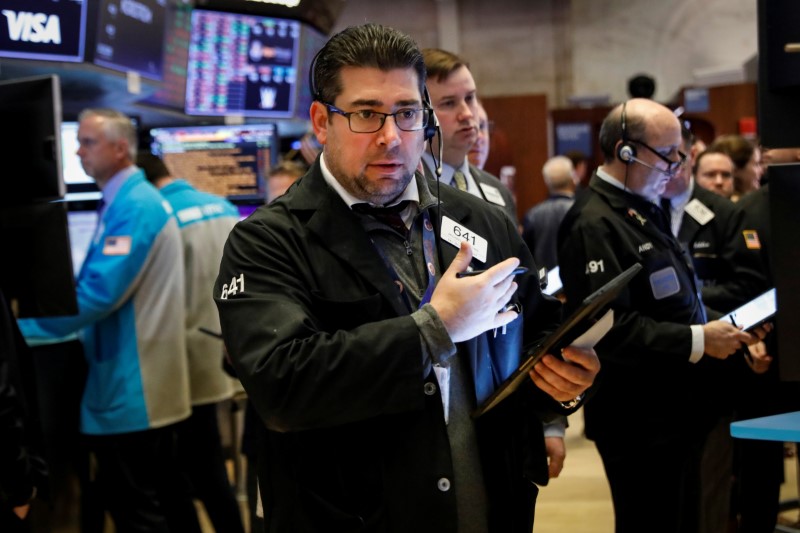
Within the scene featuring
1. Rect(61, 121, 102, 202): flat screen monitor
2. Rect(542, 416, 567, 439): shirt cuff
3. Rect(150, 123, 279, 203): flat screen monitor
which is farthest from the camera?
Rect(150, 123, 279, 203): flat screen monitor

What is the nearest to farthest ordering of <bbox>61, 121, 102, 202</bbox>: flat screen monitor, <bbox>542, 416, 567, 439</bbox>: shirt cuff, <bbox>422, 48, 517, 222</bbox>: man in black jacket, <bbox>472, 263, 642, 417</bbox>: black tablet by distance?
<bbox>472, 263, 642, 417</bbox>: black tablet
<bbox>542, 416, 567, 439</bbox>: shirt cuff
<bbox>422, 48, 517, 222</bbox>: man in black jacket
<bbox>61, 121, 102, 202</bbox>: flat screen monitor

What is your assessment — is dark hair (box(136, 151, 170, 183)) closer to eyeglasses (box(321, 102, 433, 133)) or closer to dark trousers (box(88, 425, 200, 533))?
dark trousers (box(88, 425, 200, 533))

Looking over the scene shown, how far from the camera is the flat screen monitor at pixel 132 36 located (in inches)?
197

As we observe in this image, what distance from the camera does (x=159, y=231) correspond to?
13.1 ft

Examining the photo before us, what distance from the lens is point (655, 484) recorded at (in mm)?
3078

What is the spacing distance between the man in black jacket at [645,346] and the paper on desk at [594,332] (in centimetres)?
129

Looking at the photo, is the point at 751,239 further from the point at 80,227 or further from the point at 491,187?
the point at 80,227

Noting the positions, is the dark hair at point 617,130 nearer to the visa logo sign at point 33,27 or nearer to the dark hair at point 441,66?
the dark hair at point 441,66

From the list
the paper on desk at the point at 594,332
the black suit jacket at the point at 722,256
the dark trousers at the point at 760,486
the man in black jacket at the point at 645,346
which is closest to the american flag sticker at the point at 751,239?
the black suit jacket at the point at 722,256

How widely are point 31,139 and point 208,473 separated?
5.52ft

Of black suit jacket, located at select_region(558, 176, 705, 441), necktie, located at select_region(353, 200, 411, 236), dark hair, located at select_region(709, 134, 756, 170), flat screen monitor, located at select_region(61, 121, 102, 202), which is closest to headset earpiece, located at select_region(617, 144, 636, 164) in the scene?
black suit jacket, located at select_region(558, 176, 705, 441)

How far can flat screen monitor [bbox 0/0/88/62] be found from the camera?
4371mm

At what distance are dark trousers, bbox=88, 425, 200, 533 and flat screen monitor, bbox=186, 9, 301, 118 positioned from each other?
121 inches

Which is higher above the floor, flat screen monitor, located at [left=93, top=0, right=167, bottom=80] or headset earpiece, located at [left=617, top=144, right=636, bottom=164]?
flat screen monitor, located at [left=93, top=0, right=167, bottom=80]
